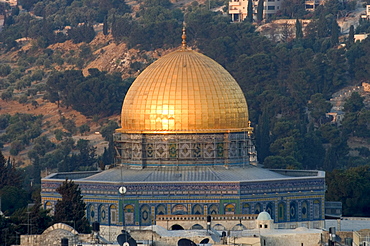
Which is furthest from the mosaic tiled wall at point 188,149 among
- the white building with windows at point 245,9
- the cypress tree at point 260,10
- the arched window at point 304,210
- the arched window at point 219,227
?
the white building with windows at point 245,9

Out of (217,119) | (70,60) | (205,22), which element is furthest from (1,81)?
(217,119)

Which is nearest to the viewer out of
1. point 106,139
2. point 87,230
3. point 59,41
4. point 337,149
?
point 87,230

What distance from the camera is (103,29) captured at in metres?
173

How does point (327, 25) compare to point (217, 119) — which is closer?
point (217, 119)

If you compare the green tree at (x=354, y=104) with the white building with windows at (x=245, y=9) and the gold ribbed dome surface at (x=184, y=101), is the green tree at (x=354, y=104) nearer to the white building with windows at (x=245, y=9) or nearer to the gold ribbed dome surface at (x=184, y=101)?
the white building with windows at (x=245, y=9)

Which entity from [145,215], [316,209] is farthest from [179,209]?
[316,209]

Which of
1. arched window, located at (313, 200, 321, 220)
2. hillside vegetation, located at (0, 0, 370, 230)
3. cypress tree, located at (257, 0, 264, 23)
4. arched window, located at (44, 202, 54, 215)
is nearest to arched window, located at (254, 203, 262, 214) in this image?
arched window, located at (313, 200, 321, 220)

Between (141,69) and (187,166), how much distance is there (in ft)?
265

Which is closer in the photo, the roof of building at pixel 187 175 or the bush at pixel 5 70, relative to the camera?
the roof of building at pixel 187 175

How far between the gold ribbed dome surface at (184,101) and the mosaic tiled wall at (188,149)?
1.14ft

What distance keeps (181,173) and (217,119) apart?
3089 mm

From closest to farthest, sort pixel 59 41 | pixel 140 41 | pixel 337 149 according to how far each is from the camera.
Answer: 1. pixel 337 149
2. pixel 140 41
3. pixel 59 41

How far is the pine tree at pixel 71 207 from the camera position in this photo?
68912 millimetres

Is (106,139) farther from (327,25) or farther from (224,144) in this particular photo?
(224,144)
